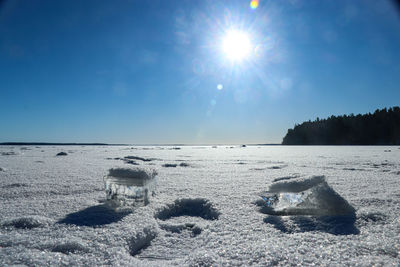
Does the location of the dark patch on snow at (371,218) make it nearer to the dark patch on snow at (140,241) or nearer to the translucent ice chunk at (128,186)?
the dark patch on snow at (140,241)

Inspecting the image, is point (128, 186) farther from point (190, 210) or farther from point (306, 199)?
point (306, 199)

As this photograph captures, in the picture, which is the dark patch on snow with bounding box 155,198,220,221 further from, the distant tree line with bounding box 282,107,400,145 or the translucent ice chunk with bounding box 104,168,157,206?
the distant tree line with bounding box 282,107,400,145

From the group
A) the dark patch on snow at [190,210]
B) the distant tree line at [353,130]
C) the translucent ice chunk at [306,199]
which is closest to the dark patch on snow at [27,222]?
the dark patch on snow at [190,210]

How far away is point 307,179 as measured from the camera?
1406 mm

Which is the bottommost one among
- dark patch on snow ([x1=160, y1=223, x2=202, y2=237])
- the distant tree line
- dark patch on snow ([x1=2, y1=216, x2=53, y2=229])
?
dark patch on snow ([x1=160, y1=223, x2=202, y2=237])

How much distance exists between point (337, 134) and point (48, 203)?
39.1m

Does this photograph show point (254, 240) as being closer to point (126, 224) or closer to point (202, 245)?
point (202, 245)

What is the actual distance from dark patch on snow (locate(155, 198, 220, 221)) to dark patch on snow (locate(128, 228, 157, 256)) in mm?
259

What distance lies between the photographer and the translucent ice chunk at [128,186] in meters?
1.39

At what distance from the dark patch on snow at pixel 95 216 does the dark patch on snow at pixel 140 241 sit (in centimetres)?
20

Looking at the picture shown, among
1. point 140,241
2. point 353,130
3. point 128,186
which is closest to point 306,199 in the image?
point 140,241

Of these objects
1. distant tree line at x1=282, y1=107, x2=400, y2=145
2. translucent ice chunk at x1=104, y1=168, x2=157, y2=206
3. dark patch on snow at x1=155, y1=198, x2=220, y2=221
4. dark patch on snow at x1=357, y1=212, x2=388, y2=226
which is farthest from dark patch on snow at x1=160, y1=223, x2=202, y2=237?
distant tree line at x1=282, y1=107, x2=400, y2=145

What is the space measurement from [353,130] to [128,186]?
38.2 m

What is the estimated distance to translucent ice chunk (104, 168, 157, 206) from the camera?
139 centimetres
